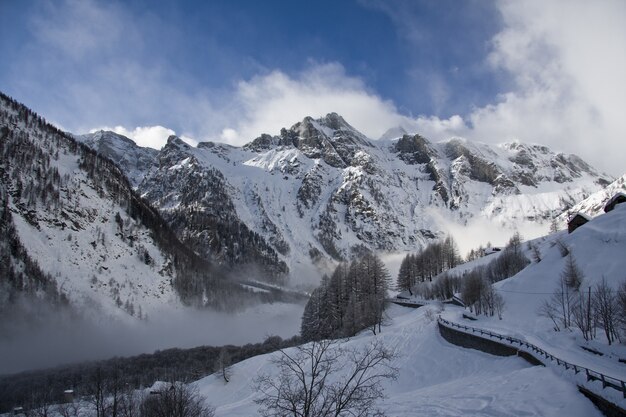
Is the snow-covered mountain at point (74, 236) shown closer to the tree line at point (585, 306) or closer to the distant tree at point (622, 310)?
the tree line at point (585, 306)

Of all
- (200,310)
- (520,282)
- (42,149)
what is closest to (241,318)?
(200,310)

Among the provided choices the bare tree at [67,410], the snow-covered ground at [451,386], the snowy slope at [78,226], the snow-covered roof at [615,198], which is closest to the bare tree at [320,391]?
the snow-covered ground at [451,386]

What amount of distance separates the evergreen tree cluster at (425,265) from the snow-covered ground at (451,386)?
2494 inches

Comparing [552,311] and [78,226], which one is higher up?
[78,226]

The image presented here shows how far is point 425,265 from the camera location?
145m

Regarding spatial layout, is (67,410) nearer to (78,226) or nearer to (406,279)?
(78,226)

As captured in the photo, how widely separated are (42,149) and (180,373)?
98.4 m

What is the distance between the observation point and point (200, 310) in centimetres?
16375

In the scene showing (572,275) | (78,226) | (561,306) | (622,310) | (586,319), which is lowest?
(586,319)

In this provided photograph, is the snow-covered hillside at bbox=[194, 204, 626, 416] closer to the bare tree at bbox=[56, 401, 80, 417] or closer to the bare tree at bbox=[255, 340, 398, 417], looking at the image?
the bare tree at bbox=[255, 340, 398, 417]

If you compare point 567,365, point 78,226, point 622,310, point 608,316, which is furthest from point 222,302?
point 567,365

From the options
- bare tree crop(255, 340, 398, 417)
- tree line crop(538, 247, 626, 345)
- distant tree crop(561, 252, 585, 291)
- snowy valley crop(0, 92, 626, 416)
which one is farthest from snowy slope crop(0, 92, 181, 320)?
distant tree crop(561, 252, 585, 291)

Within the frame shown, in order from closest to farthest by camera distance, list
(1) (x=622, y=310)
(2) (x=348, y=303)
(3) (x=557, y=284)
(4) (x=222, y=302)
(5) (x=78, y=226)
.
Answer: (1) (x=622, y=310) < (3) (x=557, y=284) < (2) (x=348, y=303) < (5) (x=78, y=226) < (4) (x=222, y=302)

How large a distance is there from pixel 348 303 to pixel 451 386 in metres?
59.8
